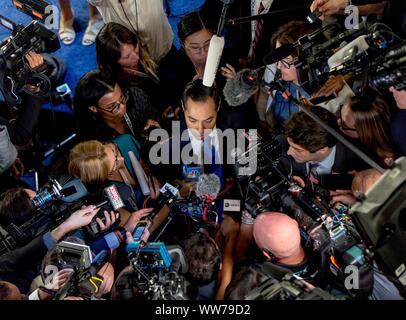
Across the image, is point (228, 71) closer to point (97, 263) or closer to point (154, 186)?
point (154, 186)

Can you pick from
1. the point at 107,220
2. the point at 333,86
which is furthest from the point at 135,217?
the point at 333,86

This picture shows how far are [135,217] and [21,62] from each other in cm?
113

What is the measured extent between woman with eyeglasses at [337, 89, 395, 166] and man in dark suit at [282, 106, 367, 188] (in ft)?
0.41

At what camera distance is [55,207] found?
2535mm

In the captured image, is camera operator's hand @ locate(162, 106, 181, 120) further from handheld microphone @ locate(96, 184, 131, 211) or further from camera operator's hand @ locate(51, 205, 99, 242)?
camera operator's hand @ locate(51, 205, 99, 242)

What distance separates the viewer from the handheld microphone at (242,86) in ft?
8.50

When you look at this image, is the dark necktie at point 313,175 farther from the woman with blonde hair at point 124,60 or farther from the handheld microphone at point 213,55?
the woman with blonde hair at point 124,60

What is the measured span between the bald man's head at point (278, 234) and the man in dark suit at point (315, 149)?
40 cm

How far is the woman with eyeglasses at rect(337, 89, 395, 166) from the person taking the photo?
2.60 metres

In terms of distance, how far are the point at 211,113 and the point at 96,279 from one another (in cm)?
121

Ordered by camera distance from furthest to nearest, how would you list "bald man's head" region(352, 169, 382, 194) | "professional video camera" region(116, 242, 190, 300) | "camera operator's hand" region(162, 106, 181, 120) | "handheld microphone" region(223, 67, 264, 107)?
"camera operator's hand" region(162, 106, 181, 120)
"handheld microphone" region(223, 67, 264, 107)
"bald man's head" region(352, 169, 382, 194)
"professional video camera" region(116, 242, 190, 300)

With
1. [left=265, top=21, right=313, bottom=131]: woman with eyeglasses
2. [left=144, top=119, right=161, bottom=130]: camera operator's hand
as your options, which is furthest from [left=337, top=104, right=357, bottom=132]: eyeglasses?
[left=144, top=119, right=161, bottom=130]: camera operator's hand
